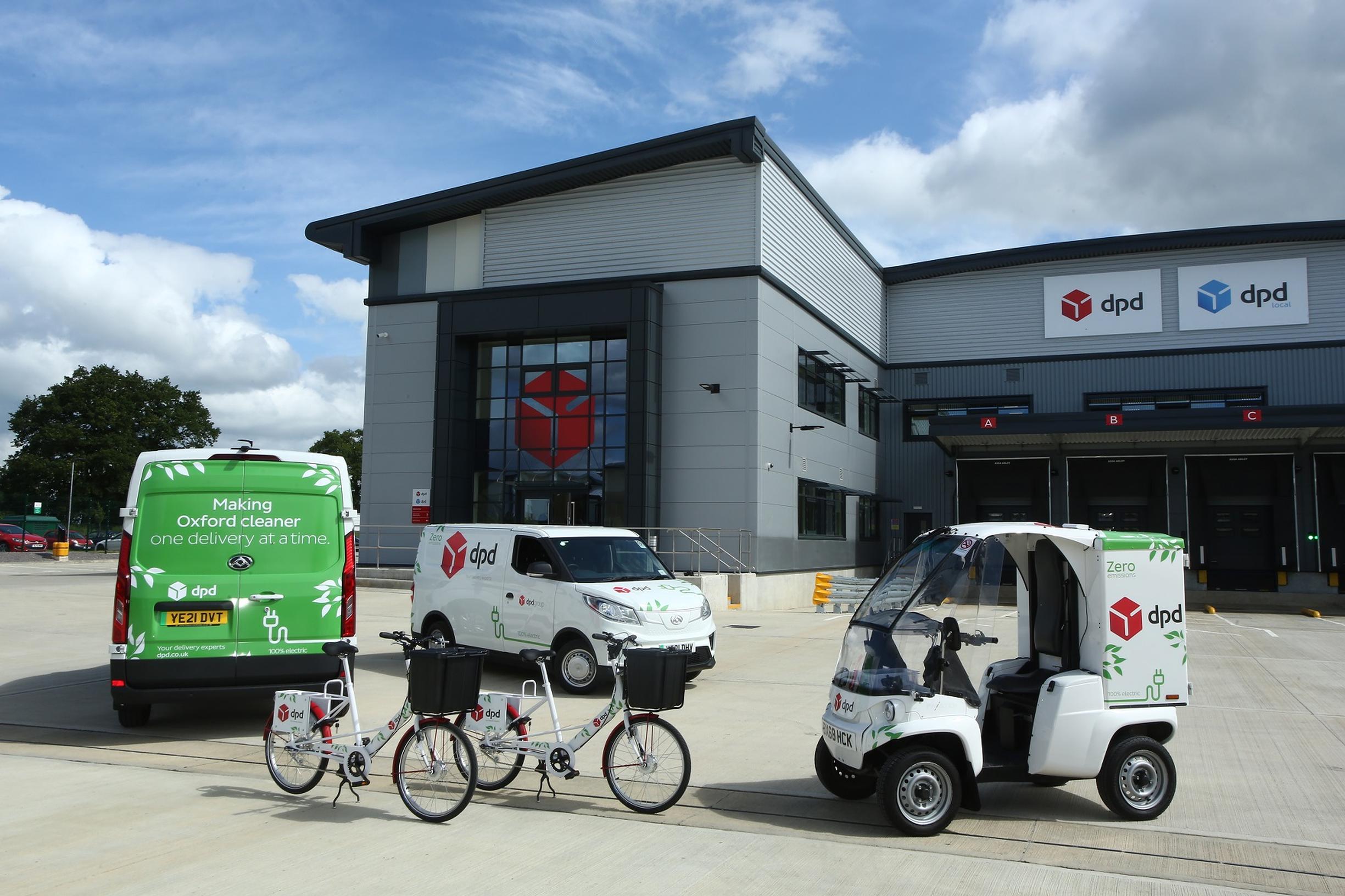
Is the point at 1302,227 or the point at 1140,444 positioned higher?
the point at 1302,227

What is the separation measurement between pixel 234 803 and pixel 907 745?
4408mm

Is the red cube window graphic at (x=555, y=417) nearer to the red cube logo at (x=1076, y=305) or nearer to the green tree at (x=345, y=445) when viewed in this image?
the red cube logo at (x=1076, y=305)

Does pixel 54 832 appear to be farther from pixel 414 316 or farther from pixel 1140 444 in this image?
pixel 1140 444

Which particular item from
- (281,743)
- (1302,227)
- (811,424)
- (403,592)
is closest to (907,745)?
(281,743)

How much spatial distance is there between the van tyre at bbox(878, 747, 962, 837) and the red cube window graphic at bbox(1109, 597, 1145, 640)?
1.39 m

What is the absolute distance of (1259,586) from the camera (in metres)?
33.0

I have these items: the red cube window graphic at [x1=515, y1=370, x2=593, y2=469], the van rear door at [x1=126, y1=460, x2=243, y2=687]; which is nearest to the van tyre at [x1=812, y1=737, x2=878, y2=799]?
the van rear door at [x1=126, y1=460, x2=243, y2=687]

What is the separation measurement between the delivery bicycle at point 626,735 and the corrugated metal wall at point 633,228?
831 inches

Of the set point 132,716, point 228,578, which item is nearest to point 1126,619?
point 228,578

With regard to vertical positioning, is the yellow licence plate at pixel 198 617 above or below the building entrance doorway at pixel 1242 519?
below

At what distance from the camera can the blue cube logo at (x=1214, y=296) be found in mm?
34938

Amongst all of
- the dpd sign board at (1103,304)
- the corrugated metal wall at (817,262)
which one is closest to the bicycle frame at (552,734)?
the corrugated metal wall at (817,262)

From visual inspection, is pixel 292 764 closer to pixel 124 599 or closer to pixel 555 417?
pixel 124 599

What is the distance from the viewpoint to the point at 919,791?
6289 mm
